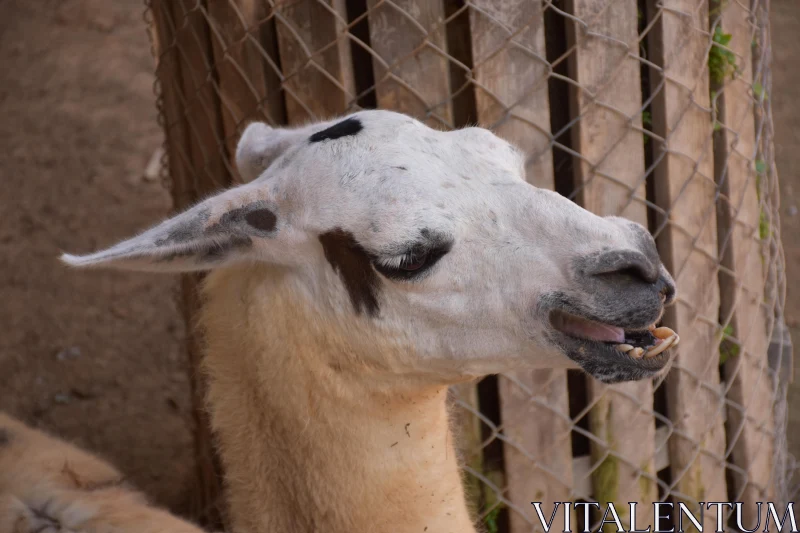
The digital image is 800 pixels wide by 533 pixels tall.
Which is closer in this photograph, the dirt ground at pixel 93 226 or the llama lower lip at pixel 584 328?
the llama lower lip at pixel 584 328

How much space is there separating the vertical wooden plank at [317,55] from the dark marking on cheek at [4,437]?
1.59 m

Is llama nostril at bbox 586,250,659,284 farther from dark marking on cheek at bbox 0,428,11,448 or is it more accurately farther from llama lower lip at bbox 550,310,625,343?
dark marking on cheek at bbox 0,428,11,448

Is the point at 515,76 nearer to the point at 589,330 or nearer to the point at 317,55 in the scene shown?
the point at 317,55

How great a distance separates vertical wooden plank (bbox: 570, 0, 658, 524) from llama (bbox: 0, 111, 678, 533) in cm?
59

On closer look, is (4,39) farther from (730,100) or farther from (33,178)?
(730,100)

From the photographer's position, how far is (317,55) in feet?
9.94

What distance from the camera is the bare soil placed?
5.35 meters

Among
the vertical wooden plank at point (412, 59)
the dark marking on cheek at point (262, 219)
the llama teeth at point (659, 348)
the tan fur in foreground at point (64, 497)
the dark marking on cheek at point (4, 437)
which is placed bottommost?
the tan fur in foreground at point (64, 497)

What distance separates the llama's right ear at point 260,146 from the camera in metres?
2.77

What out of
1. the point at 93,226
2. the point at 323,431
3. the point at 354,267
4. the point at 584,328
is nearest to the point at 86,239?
the point at 93,226

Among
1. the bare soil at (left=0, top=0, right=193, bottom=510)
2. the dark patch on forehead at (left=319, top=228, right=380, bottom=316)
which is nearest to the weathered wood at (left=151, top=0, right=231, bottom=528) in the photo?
the bare soil at (left=0, top=0, right=193, bottom=510)

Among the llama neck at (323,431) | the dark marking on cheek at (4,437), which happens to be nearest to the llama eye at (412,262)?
the llama neck at (323,431)

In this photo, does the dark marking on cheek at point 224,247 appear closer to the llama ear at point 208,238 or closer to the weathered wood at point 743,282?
the llama ear at point 208,238

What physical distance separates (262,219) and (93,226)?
496 centimetres
